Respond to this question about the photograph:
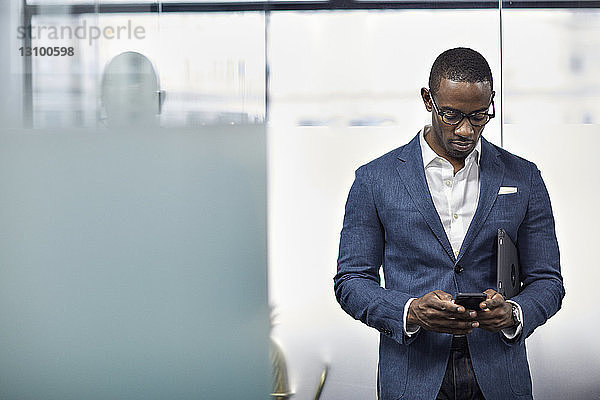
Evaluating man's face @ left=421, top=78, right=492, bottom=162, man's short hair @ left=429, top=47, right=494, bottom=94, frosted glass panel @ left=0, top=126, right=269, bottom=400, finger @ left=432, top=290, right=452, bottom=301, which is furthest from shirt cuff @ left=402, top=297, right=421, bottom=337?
frosted glass panel @ left=0, top=126, right=269, bottom=400

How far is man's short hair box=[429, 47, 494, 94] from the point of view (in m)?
2.28

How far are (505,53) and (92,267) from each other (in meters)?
1.82

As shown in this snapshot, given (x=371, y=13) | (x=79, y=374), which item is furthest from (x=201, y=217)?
(x=371, y=13)

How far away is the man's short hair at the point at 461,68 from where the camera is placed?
2283mm

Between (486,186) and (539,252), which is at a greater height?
(486,186)

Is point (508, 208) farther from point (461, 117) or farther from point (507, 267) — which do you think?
point (461, 117)

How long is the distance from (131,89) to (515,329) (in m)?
1.86

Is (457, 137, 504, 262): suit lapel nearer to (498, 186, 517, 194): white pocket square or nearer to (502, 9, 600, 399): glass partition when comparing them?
(498, 186, 517, 194): white pocket square

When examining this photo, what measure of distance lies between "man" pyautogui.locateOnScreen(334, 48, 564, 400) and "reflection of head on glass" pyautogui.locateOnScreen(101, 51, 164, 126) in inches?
52.1

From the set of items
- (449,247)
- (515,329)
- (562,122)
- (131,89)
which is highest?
(131,89)

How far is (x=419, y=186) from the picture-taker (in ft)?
7.68

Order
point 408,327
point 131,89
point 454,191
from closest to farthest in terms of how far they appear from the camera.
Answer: point 408,327
point 454,191
point 131,89

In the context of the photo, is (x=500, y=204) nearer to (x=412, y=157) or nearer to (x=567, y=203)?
(x=412, y=157)

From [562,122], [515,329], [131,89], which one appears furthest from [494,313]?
[131,89]
